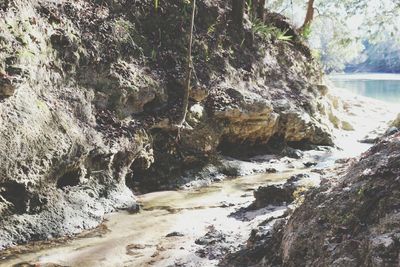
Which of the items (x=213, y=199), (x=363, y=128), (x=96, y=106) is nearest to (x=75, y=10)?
(x=96, y=106)

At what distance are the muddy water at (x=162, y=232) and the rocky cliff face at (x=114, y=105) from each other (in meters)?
0.46

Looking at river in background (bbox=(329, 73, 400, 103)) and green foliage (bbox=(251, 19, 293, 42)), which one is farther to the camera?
river in background (bbox=(329, 73, 400, 103))

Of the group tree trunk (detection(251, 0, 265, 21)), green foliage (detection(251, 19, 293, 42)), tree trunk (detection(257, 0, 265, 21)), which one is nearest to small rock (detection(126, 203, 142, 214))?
green foliage (detection(251, 19, 293, 42))

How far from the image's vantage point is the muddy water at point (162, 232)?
189 inches

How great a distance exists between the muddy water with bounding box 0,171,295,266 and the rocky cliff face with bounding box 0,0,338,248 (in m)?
0.46

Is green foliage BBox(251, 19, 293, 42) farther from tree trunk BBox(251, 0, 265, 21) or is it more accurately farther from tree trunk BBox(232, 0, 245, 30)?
tree trunk BBox(232, 0, 245, 30)

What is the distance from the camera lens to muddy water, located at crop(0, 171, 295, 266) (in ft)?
15.8

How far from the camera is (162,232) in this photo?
583 cm

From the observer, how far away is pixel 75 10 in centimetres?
806

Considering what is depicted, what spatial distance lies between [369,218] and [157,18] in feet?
27.5

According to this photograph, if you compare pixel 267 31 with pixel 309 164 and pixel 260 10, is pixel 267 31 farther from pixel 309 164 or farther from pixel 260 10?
pixel 309 164

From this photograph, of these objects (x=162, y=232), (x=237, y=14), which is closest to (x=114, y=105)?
(x=162, y=232)

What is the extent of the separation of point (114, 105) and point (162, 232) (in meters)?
3.05

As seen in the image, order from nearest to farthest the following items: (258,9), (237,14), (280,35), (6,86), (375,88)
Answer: (6,86) < (237,14) < (258,9) < (280,35) < (375,88)
